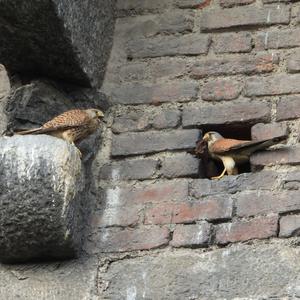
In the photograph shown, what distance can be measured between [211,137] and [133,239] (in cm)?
40

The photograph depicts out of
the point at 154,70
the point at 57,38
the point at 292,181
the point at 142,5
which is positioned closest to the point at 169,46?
the point at 154,70

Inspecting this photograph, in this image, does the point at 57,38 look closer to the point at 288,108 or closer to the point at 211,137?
the point at 211,137

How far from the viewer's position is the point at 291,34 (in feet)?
11.7

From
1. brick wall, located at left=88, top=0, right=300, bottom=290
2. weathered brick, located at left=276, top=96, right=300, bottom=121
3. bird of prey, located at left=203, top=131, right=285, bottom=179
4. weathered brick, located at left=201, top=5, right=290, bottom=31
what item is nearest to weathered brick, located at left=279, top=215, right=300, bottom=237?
brick wall, located at left=88, top=0, right=300, bottom=290

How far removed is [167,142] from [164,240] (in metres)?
0.35

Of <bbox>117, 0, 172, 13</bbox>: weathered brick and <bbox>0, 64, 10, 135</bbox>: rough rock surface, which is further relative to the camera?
<bbox>117, 0, 172, 13</bbox>: weathered brick

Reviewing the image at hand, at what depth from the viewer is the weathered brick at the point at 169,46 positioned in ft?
11.8

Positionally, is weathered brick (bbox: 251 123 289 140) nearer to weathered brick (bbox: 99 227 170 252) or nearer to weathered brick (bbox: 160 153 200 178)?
weathered brick (bbox: 160 153 200 178)

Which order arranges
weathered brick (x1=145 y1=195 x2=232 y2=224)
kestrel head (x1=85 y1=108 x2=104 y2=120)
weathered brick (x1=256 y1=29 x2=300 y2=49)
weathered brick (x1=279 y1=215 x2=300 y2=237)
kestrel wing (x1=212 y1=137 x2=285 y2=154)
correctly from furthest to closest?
weathered brick (x1=256 y1=29 x2=300 y2=49), kestrel head (x1=85 y1=108 x2=104 y2=120), kestrel wing (x1=212 y1=137 x2=285 y2=154), weathered brick (x1=145 y1=195 x2=232 y2=224), weathered brick (x1=279 y1=215 x2=300 y2=237)

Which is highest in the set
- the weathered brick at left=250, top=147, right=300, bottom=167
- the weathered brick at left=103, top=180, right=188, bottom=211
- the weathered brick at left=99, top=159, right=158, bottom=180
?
the weathered brick at left=250, top=147, right=300, bottom=167

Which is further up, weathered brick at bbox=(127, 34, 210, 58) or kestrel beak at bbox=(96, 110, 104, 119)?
weathered brick at bbox=(127, 34, 210, 58)

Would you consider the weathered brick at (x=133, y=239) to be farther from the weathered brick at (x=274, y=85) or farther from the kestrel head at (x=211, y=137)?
the weathered brick at (x=274, y=85)

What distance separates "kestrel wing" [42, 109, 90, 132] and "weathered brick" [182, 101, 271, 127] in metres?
0.30

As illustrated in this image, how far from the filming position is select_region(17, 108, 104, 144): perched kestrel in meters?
3.32
